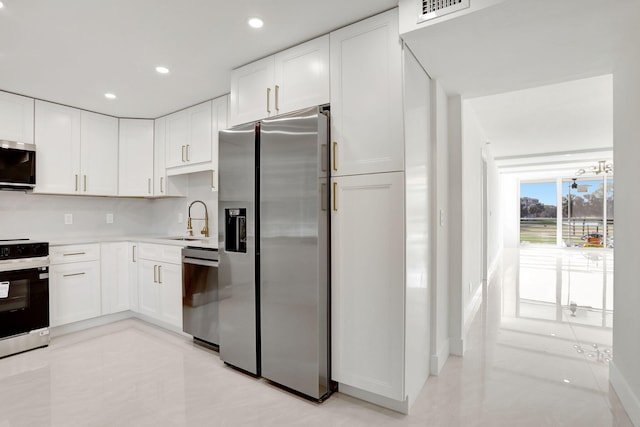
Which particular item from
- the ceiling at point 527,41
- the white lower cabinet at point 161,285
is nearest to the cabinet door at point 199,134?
the white lower cabinet at point 161,285

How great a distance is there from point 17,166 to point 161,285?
183 centimetres

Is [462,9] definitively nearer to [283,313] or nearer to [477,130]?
[283,313]

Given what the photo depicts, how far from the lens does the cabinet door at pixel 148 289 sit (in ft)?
11.4

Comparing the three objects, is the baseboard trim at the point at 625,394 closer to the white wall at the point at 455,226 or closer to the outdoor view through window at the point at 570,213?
the white wall at the point at 455,226

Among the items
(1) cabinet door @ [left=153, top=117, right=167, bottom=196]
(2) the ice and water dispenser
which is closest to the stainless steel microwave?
(1) cabinet door @ [left=153, top=117, right=167, bottom=196]

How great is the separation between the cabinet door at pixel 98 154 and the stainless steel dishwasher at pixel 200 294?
5.55 ft

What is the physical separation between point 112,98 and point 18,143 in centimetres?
98

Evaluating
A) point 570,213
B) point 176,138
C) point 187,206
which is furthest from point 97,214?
point 570,213

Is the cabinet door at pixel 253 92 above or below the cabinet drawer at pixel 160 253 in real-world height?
above

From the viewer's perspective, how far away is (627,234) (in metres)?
2.01

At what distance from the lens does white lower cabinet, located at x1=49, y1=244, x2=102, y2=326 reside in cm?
324

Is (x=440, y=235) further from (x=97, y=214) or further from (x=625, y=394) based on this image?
(x=97, y=214)

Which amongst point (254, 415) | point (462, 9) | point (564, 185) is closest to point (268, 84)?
point (462, 9)

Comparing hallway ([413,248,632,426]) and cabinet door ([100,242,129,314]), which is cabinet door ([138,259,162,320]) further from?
hallway ([413,248,632,426])
